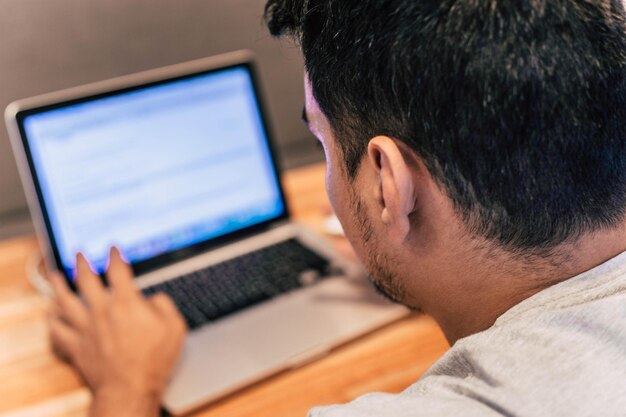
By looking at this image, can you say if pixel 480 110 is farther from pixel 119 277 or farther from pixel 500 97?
pixel 119 277

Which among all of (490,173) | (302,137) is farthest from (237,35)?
(490,173)

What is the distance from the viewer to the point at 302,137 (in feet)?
4.50

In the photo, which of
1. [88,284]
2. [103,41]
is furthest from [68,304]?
[103,41]

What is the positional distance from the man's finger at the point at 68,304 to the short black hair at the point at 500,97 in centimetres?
53

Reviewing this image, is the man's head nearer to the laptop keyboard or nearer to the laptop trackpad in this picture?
the laptop trackpad

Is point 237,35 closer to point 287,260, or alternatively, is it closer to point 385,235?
point 287,260

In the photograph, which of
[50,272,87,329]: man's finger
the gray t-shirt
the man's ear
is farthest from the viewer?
[50,272,87,329]: man's finger

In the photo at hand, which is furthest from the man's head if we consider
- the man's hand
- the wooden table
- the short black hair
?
the man's hand

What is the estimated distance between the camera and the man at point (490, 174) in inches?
19.1

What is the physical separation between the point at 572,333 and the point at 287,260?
0.63 meters

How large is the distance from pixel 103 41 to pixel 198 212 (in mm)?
326

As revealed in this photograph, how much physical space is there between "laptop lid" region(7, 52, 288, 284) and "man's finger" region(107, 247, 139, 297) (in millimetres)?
60

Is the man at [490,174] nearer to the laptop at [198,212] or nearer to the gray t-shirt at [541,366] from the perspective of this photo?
the gray t-shirt at [541,366]

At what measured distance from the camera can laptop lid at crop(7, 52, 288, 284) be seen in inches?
39.0
